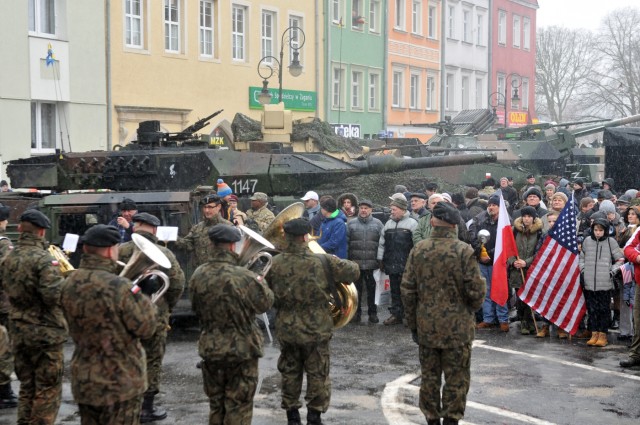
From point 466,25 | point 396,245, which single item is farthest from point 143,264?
point 466,25

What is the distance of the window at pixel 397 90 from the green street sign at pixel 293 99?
6.89 meters

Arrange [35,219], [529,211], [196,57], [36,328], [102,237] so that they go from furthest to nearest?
[196,57] < [529,211] < [35,219] < [36,328] < [102,237]

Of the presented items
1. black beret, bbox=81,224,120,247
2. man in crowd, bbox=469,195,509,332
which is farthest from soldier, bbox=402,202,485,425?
man in crowd, bbox=469,195,509,332

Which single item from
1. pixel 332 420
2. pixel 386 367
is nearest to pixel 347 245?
pixel 386 367

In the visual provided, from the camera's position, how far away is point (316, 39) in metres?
35.0

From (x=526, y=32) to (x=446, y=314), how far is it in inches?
1868

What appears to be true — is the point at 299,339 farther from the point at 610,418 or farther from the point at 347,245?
the point at 347,245

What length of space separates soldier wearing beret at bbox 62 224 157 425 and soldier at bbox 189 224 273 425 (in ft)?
2.99

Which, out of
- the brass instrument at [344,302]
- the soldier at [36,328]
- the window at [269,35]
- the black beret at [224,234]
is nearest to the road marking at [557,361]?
the brass instrument at [344,302]

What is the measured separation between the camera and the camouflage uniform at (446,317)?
8.20 meters

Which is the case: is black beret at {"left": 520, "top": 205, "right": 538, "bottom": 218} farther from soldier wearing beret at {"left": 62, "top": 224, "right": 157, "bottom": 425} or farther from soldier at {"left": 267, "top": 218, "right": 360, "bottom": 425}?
soldier wearing beret at {"left": 62, "top": 224, "right": 157, "bottom": 425}

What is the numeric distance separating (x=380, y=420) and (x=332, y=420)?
15.5 inches

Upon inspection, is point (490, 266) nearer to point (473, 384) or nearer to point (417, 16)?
point (473, 384)

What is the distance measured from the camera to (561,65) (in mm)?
73250
